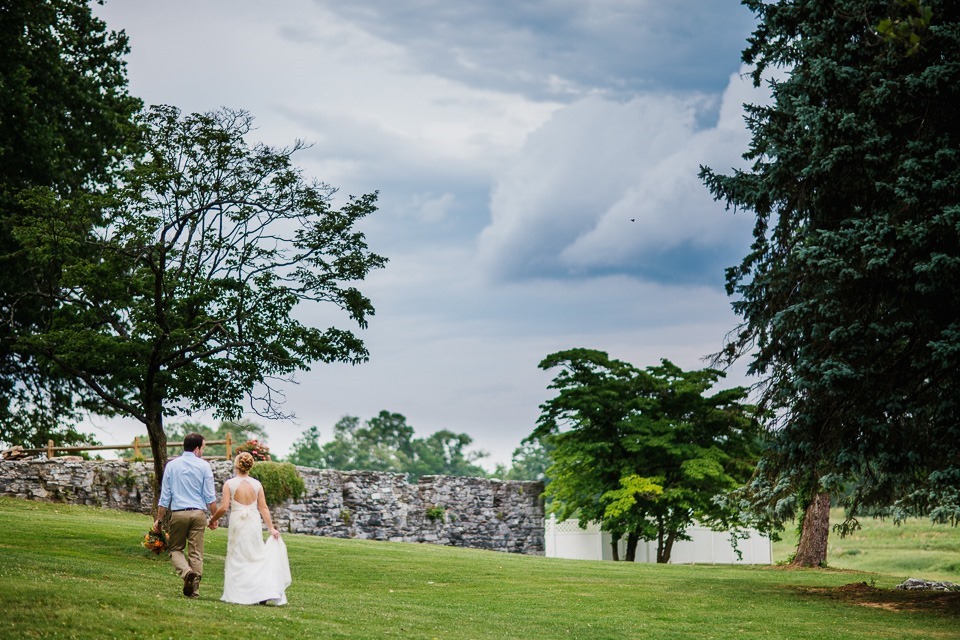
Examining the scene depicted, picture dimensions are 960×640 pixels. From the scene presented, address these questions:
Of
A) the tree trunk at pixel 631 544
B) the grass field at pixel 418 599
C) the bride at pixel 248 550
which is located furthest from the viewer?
the tree trunk at pixel 631 544

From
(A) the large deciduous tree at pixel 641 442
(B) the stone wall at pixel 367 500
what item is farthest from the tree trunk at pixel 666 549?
(B) the stone wall at pixel 367 500

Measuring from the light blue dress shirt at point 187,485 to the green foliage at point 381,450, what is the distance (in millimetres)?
77546

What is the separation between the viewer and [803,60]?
15930 millimetres

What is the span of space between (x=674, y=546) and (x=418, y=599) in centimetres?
2507

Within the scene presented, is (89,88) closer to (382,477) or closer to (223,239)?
(223,239)

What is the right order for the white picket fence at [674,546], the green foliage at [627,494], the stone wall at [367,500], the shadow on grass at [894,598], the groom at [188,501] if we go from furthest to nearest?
the white picket fence at [674,546] < the green foliage at [627,494] < the stone wall at [367,500] < the shadow on grass at [894,598] < the groom at [188,501]

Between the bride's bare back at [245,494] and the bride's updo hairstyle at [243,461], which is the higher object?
the bride's updo hairstyle at [243,461]

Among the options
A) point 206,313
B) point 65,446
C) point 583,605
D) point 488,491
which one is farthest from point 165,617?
point 488,491

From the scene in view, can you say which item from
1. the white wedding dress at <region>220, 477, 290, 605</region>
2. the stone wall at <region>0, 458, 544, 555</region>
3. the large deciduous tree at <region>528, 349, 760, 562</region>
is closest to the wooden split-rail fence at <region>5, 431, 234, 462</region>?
the stone wall at <region>0, 458, 544, 555</region>

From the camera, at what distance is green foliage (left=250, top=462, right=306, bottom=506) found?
30438 mm

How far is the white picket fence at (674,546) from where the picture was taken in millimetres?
37750

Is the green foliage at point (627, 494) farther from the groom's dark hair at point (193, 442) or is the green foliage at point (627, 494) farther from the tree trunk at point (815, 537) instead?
the groom's dark hair at point (193, 442)

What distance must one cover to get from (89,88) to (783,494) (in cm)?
2116

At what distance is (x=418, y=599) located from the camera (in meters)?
15.1
